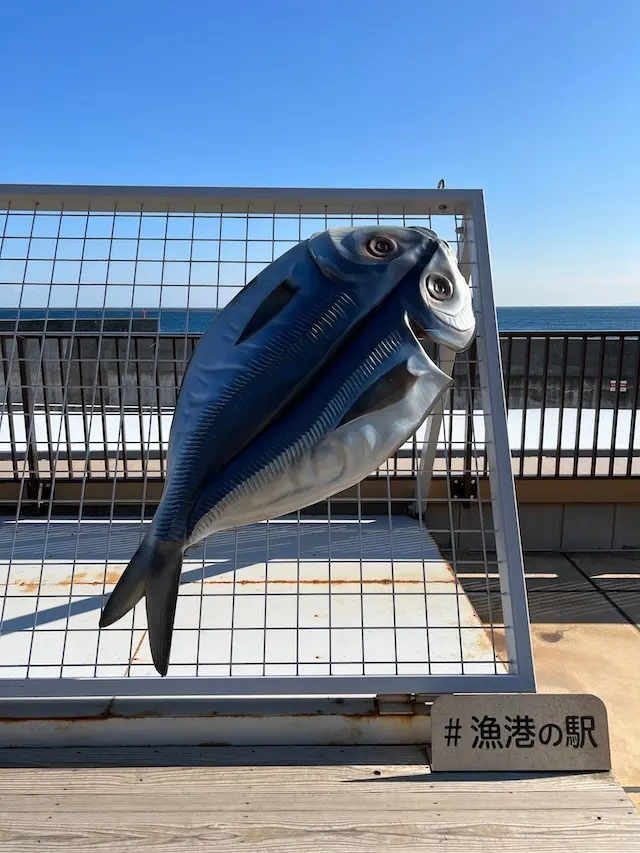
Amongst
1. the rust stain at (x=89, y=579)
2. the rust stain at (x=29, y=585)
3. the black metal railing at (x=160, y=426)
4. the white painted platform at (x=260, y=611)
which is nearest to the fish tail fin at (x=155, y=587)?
the white painted platform at (x=260, y=611)

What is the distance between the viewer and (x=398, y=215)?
81.0 inches

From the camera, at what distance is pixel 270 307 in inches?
54.3

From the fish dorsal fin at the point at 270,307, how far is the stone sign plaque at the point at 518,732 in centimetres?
104

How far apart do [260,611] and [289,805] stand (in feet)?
3.32

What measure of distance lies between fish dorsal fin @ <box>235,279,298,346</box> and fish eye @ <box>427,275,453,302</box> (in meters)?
0.31

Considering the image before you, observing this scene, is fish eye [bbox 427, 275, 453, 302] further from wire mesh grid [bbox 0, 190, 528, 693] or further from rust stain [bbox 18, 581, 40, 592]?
rust stain [bbox 18, 581, 40, 592]

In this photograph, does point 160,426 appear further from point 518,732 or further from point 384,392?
point 518,732

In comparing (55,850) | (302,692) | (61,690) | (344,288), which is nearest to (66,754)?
(61,690)

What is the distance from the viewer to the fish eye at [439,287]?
1.39 meters

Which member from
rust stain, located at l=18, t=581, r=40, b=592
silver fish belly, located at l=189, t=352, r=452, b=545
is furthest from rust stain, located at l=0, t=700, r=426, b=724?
rust stain, located at l=18, t=581, r=40, b=592

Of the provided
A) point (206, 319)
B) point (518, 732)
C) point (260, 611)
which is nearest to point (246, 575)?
point (260, 611)

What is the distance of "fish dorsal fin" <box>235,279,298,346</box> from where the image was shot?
1.36 m

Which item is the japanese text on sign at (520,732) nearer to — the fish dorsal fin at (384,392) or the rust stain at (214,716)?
the rust stain at (214,716)

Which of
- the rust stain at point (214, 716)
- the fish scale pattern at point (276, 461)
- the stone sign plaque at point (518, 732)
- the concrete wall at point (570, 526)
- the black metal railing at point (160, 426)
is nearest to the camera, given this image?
the fish scale pattern at point (276, 461)
